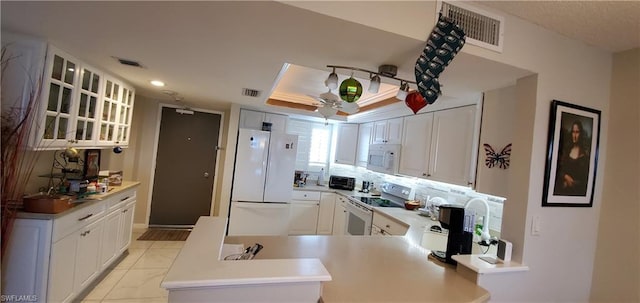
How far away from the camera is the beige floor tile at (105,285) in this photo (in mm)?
2354

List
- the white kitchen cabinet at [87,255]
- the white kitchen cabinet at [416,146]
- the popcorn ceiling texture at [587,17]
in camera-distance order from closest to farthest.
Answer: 1. the popcorn ceiling texture at [587,17]
2. the white kitchen cabinet at [87,255]
3. the white kitchen cabinet at [416,146]

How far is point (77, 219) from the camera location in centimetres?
206

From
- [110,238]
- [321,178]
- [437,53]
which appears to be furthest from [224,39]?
[321,178]

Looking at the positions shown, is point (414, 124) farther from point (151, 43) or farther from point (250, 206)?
point (151, 43)

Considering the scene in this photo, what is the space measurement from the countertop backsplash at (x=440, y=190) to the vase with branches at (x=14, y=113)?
3.24m

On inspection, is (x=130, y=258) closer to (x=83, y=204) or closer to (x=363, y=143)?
(x=83, y=204)

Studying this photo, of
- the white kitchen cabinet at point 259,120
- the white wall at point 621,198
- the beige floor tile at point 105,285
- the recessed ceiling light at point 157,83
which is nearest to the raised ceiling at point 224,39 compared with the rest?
the recessed ceiling light at point 157,83

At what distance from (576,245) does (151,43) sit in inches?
116

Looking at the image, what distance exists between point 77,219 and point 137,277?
3.36ft

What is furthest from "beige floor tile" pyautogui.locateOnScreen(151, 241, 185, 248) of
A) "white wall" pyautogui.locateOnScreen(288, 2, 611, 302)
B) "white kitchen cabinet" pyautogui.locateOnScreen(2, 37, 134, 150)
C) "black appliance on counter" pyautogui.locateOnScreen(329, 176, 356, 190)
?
"white wall" pyautogui.locateOnScreen(288, 2, 611, 302)

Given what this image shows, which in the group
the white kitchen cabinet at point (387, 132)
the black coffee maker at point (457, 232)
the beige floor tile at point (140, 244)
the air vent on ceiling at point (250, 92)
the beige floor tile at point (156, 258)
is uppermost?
the air vent on ceiling at point (250, 92)

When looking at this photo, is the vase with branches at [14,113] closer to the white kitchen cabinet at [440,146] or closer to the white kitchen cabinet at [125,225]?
the white kitchen cabinet at [125,225]

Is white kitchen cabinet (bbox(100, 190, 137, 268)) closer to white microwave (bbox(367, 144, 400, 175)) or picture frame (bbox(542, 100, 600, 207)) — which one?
white microwave (bbox(367, 144, 400, 175))

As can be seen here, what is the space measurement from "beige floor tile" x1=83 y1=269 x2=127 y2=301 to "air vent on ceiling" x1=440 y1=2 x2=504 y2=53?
3394mm
